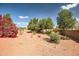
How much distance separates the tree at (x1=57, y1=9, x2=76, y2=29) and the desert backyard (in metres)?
0.20

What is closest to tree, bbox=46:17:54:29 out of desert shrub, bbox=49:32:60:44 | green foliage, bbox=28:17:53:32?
green foliage, bbox=28:17:53:32

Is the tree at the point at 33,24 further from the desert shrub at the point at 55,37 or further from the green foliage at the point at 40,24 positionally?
the desert shrub at the point at 55,37

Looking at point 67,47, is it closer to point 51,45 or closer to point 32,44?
point 51,45

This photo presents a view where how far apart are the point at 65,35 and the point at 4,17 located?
0.83 metres

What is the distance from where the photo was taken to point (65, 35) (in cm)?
393

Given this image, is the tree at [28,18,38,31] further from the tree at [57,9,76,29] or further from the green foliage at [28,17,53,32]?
the tree at [57,9,76,29]

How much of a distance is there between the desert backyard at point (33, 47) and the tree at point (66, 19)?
199mm

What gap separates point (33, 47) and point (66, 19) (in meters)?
0.56

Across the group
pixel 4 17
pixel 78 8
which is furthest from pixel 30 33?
pixel 78 8

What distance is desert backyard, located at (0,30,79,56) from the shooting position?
3844 millimetres

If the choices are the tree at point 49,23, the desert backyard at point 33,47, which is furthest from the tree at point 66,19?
the desert backyard at point 33,47

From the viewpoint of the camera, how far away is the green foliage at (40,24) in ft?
12.7

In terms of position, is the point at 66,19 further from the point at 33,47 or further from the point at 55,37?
the point at 33,47

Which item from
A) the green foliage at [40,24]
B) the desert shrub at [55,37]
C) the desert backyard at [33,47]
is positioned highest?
the green foliage at [40,24]
